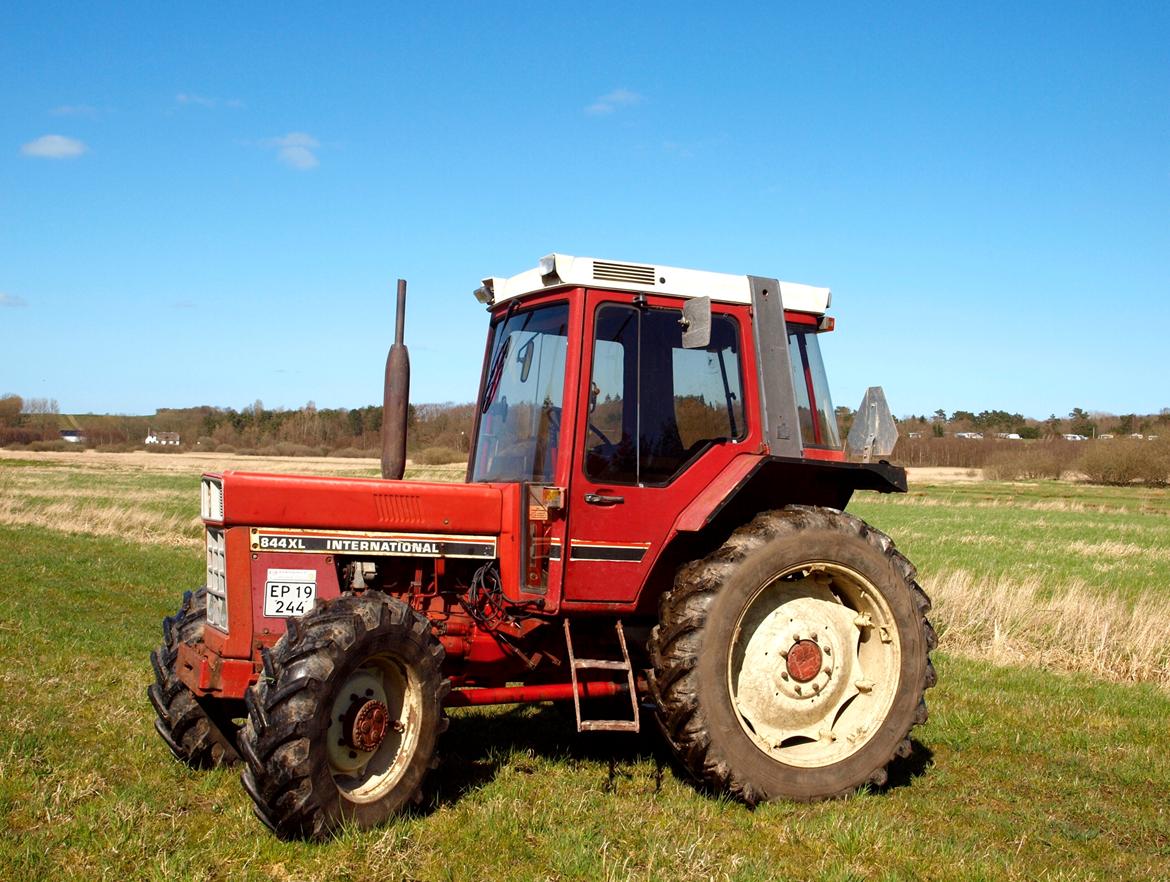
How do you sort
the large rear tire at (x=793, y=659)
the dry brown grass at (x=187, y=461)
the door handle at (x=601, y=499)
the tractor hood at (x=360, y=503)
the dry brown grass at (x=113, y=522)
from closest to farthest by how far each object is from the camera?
the tractor hood at (x=360, y=503) → the large rear tire at (x=793, y=659) → the door handle at (x=601, y=499) → the dry brown grass at (x=113, y=522) → the dry brown grass at (x=187, y=461)

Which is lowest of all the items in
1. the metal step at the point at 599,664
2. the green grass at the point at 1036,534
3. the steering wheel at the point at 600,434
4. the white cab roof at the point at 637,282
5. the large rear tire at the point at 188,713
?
the green grass at the point at 1036,534

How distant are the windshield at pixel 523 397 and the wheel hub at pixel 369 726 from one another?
4.92 feet

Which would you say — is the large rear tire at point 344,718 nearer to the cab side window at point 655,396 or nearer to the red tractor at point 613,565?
the red tractor at point 613,565

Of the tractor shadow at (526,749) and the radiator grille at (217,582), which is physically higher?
the radiator grille at (217,582)

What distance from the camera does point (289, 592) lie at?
17.1ft

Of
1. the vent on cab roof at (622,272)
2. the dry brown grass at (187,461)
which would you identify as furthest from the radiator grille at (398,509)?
the dry brown grass at (187,461)

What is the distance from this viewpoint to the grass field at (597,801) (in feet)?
14.6

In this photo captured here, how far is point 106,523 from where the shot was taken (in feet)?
70.5

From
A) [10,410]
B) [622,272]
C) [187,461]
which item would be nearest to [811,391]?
[622,272]

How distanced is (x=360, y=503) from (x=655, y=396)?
1657 mm

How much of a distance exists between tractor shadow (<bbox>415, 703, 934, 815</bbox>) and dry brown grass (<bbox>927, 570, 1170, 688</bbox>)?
4.01 meters

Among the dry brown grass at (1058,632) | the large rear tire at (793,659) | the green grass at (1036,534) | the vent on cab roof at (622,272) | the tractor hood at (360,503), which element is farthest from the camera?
the green grass at (1036,534)

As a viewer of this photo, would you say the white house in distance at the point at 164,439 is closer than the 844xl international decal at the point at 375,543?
No

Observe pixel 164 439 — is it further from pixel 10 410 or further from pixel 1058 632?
pixel 1058 632
